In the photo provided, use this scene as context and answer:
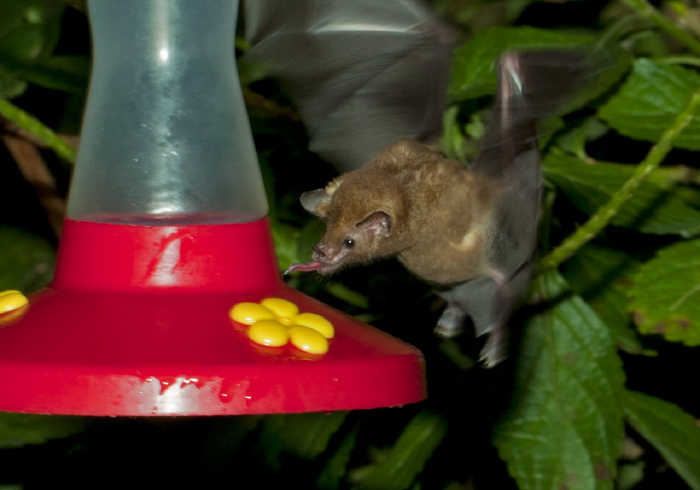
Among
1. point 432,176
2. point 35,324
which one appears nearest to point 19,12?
point 432,176

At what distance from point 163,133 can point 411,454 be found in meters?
1.76

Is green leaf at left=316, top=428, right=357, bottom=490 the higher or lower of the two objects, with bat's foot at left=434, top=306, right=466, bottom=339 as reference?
lower

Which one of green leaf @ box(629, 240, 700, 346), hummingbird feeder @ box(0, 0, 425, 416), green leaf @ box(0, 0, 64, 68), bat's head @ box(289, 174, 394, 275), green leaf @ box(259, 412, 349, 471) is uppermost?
green leaf @ box(0, 0, 64, 68)

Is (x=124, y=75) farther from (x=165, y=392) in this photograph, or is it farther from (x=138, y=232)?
(x=165, y=392)

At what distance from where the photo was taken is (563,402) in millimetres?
3346

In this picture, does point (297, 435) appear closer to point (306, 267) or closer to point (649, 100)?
point (306, 267)

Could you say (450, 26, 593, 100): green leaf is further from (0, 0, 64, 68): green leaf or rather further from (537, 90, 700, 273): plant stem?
(0, 0, 64, 68): green leaf

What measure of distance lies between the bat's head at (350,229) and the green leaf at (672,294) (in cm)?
94

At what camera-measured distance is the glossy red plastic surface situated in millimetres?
1555

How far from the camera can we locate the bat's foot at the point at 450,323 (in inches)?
120

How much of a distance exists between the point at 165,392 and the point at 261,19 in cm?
155

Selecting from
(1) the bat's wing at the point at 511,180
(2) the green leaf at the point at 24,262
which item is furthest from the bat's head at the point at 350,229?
(2) the green leaf at the point at 24,262

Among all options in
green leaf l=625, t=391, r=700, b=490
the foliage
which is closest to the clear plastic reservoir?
the foliage

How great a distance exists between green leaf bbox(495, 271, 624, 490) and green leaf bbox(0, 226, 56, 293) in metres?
2.10
